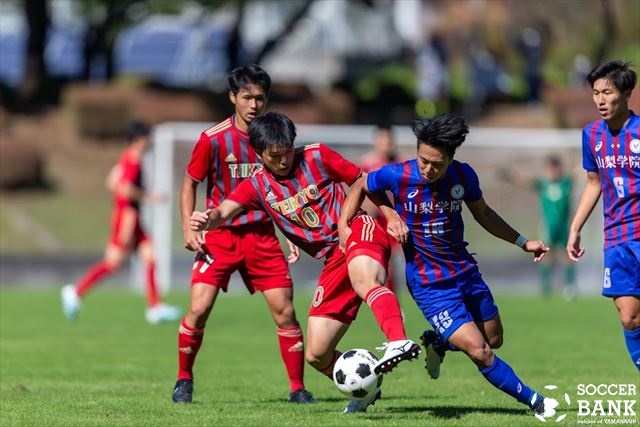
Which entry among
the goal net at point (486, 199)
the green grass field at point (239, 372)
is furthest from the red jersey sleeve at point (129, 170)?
the goal net at point (486, 199)

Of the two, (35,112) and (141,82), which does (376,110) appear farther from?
(35,112)

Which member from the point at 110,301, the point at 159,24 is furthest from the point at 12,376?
the point at 159,24

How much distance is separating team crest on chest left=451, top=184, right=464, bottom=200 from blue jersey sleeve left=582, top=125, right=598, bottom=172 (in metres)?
1.04

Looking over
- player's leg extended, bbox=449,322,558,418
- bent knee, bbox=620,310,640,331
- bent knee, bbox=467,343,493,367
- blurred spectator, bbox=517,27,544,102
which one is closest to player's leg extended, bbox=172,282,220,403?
player's leg extended, bbox=449,322,558,418

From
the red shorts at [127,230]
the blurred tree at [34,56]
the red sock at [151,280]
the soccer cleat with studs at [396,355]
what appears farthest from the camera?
the blurred tree at [34,56]

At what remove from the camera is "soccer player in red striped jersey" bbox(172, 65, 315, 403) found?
9117 millimetres

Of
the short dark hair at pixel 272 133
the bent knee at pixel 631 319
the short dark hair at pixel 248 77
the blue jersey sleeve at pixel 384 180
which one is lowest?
the bent knee at pixel 631 319

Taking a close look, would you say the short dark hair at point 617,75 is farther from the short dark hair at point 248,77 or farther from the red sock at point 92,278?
the red sock at point 92,278

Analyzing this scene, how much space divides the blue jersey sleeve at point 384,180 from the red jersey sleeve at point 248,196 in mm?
798

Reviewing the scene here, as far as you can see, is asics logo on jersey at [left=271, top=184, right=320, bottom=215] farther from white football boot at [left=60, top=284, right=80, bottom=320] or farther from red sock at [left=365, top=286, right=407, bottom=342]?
white football boot at [left=60, top=284, right=80, bottom=320]

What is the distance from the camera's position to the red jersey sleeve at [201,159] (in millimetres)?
9125

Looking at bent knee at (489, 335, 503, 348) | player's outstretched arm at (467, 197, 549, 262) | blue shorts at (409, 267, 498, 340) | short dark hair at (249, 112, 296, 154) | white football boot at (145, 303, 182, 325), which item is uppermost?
short dark hair at (249, 112, 296, 154)

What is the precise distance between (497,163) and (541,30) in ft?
57.6

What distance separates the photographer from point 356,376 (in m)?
7.82
